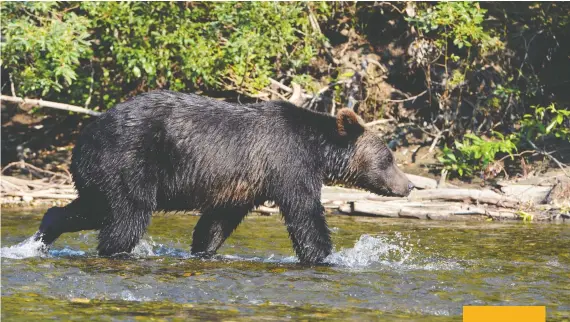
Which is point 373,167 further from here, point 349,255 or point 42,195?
point 42,195

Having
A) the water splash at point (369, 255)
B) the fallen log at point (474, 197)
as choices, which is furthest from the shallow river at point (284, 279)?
the fallen log at point (474, 197)

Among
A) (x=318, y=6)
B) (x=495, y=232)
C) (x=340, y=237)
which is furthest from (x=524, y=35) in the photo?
(x=340, y=237)

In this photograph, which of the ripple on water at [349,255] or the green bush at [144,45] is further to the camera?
the green bush at [144,45]

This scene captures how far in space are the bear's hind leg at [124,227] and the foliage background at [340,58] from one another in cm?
430

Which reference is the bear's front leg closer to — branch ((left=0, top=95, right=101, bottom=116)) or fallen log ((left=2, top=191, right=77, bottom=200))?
fallen log ((left=2, top=191, right=77, bottom=200))

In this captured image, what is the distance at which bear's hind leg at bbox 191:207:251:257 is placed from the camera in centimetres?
875

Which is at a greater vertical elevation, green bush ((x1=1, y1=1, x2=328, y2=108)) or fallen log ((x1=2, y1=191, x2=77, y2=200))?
green bush ((x1=1, y1=1, x2=328, y2=108))

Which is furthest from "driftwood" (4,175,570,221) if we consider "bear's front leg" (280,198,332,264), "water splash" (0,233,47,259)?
"water splash" (0,233,47,259)

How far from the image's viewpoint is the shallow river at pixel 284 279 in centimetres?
633

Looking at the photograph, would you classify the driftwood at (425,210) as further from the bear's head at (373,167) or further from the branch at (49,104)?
the branch at (49,104)

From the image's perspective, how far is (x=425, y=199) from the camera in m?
12.0

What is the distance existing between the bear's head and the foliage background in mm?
3951

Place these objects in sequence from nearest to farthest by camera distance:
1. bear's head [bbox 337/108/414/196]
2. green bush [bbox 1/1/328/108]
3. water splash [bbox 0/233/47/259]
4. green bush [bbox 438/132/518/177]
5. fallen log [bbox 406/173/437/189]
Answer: water splash [bbox 0/233/47/259] < bear's head [bbox 337/108/414/196] < green bush [bbox 1/1/328/108] < fallen log [bbox 406/173/437/189] < green bush [bbox 438/132/518/177]

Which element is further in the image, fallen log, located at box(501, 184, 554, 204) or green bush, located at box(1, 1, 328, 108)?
green bush, located at box(1, 1, 328, 108)
